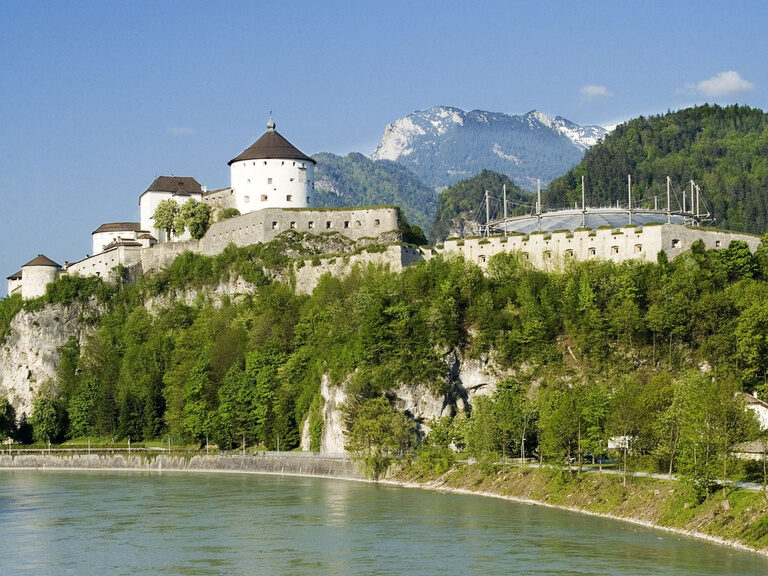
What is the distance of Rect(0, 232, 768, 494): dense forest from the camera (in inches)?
2185

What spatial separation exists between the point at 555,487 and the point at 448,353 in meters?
15.9

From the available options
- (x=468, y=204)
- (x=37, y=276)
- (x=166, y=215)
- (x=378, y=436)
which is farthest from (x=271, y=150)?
(x=468, y=204)

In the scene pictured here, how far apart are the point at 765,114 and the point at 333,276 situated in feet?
384

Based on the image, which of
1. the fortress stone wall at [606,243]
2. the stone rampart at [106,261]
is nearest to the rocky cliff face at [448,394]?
the fortress stone wall at [606,243]

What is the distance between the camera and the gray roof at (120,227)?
99750mm

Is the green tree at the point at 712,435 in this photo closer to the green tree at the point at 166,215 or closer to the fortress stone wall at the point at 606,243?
the fortress stone wall at the point at 606,243

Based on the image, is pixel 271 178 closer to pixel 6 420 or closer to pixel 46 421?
pixel 46 421

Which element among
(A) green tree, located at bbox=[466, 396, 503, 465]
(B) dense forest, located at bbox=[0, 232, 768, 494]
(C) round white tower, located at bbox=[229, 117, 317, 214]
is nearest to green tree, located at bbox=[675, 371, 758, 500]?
A: (B) dense forest, located at bbox=[0, 232, 768, 494]

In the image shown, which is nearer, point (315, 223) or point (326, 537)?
point (326, 537)

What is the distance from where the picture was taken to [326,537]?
1861 inches

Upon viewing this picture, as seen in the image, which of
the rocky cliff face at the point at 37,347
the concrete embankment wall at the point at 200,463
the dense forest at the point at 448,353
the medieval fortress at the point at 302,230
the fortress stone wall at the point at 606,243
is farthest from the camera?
the rocky cliff face at the point at 37,347

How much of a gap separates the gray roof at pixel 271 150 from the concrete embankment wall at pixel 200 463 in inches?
876

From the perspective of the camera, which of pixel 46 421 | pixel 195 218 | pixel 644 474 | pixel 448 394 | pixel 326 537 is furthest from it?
pixel 195 218

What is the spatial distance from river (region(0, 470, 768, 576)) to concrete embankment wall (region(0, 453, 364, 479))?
5509mm
